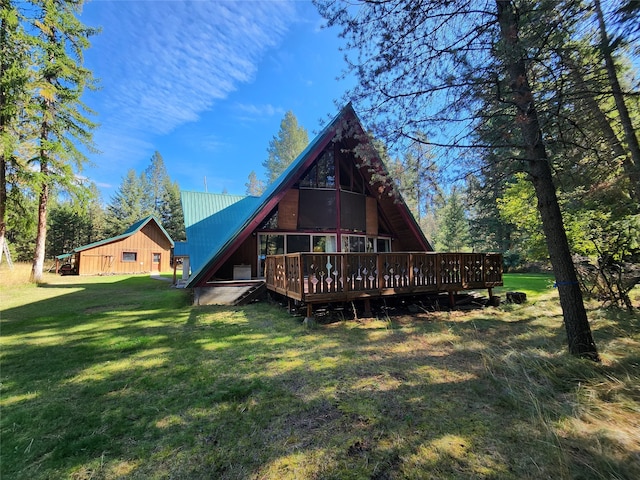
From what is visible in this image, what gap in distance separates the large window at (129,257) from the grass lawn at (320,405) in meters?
25.8

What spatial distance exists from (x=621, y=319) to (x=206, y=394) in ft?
25.8

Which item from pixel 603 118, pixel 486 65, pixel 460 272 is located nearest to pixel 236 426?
pixel 486 65

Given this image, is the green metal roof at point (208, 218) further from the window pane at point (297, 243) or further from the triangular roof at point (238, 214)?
the window pane at point (297, 243)

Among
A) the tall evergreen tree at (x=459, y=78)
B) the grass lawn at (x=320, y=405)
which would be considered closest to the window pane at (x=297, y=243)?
the grass lawn at (x=320, y=405)

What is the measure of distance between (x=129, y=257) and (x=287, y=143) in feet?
70.3

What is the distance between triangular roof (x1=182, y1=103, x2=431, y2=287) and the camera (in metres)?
8.62

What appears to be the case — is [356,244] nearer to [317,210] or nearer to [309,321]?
[317,210]

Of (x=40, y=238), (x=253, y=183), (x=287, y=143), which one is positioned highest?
(x=287, y=143)

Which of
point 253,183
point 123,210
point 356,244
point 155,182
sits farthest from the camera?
point 253,183

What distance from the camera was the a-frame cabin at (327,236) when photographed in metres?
6.74

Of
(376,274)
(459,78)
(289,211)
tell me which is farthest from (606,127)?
(289,211)

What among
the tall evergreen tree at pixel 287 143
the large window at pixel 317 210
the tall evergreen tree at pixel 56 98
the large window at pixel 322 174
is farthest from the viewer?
the tall evergreen tree at pixel 287 143

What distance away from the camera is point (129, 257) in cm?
2833

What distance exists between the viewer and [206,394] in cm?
318
